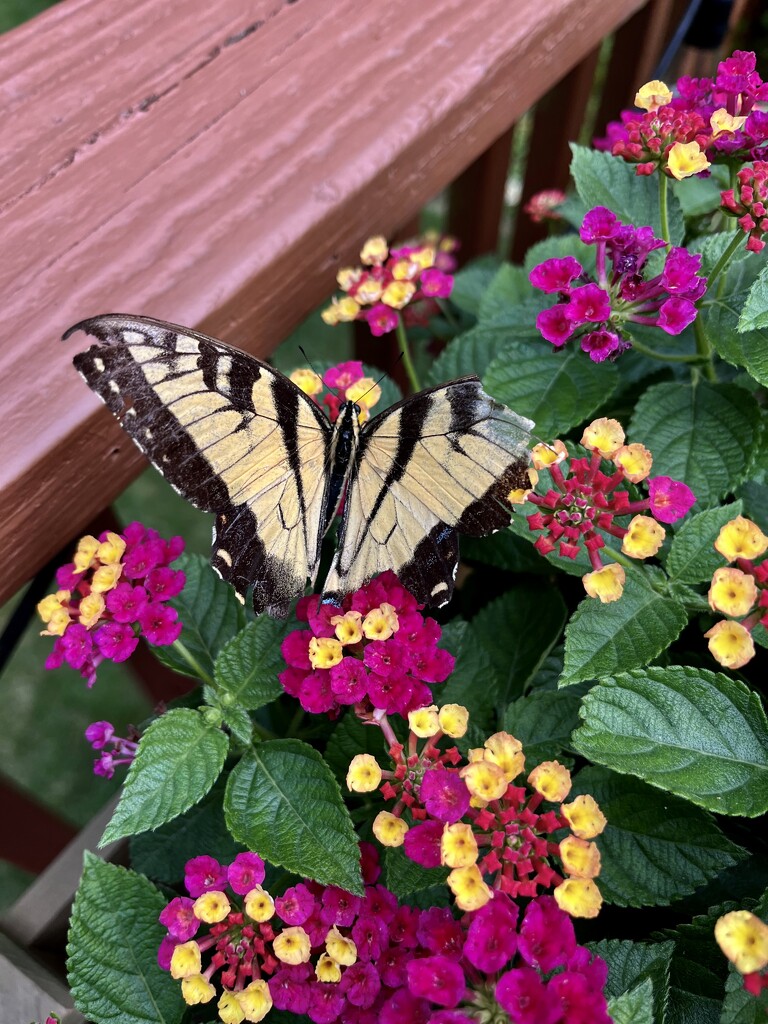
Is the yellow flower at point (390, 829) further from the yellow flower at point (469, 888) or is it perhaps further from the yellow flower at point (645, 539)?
the yellow flower at point (645, 539)

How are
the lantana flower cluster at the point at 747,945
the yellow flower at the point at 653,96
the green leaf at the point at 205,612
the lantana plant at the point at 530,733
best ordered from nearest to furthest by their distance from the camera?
the lantana flower cluster at the point at 747,945 < the lantana plant at the point at 530,733 < the yellow flower at the point at 653,96 < the green leaf at the point at 205,612

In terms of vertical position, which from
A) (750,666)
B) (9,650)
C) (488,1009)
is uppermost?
(9,650)

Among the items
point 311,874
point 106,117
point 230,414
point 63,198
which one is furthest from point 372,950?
point 106,117

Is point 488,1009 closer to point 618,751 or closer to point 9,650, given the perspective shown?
point 618,751

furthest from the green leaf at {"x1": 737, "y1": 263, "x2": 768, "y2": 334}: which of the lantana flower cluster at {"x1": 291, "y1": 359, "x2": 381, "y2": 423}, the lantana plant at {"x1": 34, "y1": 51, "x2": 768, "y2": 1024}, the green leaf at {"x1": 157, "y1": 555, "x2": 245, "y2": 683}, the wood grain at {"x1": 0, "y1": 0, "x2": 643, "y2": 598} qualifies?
the green leaf at {"x1": 157, "y1": 555, "x2": 245, "y2": 683}

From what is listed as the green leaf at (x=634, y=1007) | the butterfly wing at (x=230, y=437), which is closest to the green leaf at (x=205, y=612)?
the butterfly wing at (x=230, y=437)

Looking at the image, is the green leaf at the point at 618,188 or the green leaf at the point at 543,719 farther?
the green leaf at the point at 618,188
